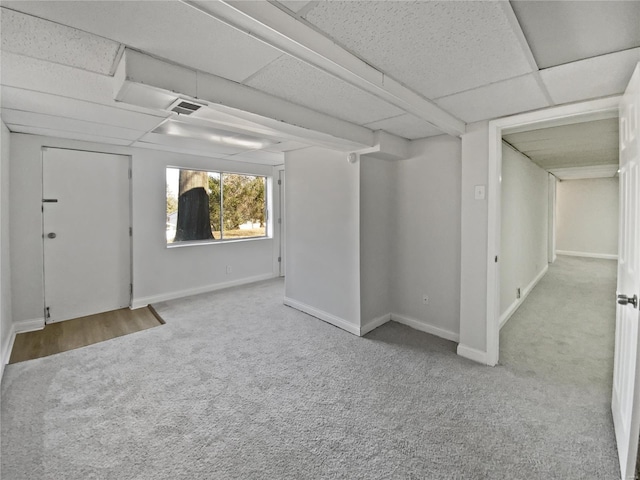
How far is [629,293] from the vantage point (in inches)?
65.1

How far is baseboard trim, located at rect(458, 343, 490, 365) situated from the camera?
277 cm

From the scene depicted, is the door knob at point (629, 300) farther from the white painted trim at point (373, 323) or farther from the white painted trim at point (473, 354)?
the white painted trim at point (373, 323)

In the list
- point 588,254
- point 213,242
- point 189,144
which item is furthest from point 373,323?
point 588,254

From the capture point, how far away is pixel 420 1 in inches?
46.3

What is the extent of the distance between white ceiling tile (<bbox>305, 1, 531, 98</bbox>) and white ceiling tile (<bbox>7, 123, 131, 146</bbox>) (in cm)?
347

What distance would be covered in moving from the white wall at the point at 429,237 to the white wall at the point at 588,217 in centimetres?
775

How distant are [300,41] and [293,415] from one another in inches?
86.2

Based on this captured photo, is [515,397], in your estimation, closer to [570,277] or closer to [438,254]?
[438,254]

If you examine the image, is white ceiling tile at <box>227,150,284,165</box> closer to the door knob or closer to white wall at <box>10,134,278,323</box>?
white wall at <box>10,134,278,323</box>

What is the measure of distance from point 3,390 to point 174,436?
158 cm

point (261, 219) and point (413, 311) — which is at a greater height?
point (261, 219)

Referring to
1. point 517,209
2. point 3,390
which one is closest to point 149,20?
point 3,390

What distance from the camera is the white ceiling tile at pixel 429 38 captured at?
1221 millimetres

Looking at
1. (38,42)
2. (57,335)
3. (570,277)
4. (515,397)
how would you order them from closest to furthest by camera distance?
(38,42)
(515,397)
(57,335)
(570,277)
